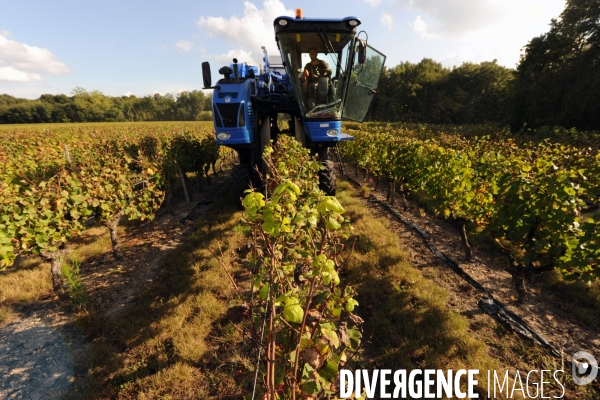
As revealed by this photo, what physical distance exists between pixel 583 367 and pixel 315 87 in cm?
510

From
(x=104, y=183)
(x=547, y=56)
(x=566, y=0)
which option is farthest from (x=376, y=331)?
(x=566, y=0)

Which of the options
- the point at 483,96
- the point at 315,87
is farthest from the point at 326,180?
the point at 483,96

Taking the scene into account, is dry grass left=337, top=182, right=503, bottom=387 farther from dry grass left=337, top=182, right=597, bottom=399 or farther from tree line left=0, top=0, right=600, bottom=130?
tree line left=0, top=0, right=600, bottom=130

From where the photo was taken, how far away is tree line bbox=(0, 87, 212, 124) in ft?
187

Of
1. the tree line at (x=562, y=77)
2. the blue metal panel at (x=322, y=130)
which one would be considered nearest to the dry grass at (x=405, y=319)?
the blue metal panel at (x=322, y=130)

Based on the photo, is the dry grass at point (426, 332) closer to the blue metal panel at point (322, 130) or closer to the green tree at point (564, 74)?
the blue metal panel at point (322, 130)

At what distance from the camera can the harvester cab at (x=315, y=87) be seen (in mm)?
4555

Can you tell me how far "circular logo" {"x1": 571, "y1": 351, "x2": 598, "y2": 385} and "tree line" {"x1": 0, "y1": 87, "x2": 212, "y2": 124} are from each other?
68360mm

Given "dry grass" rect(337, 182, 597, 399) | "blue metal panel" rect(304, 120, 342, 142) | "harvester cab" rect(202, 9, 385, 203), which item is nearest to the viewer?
"dry grass" rect(337, 182, 597, 399)

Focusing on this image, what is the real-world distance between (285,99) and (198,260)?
169 inches

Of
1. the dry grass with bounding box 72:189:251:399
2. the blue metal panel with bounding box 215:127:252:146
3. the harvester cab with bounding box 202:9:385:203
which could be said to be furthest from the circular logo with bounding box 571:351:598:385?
the blue metal panel with bounding box 215:127:252:146

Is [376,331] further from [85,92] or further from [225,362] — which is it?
[85,92]

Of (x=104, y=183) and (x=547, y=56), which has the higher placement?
(x=547, y=56)

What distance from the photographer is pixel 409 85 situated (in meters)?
39.9
